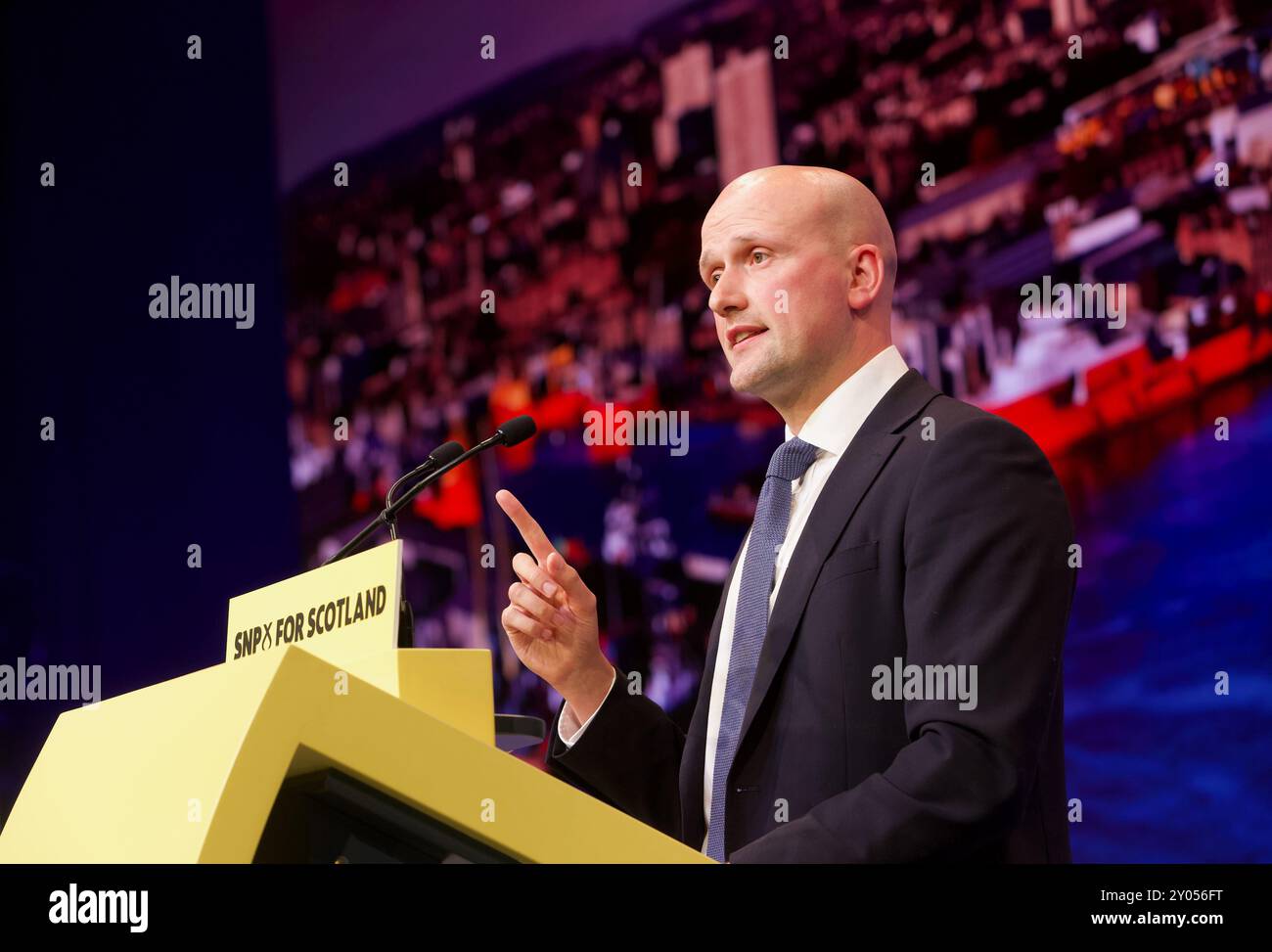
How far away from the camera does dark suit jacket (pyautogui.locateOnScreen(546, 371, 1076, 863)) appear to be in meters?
1.33

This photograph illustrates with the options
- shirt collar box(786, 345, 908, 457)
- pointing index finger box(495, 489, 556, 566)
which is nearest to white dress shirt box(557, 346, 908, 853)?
shirt collar box(786, 345, 908, 457)

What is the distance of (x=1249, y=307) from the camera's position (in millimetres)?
3357

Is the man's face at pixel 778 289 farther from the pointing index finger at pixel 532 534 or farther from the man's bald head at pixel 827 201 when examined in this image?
the pointing index finger at pixel 532 534

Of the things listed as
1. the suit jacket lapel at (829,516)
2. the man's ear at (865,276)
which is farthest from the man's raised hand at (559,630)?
the man's ear at (865,276)

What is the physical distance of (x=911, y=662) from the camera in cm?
148

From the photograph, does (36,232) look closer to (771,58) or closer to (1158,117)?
(771,58)

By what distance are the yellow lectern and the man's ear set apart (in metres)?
1.12

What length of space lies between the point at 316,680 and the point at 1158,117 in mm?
3189

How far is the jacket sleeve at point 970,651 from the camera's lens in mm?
1296

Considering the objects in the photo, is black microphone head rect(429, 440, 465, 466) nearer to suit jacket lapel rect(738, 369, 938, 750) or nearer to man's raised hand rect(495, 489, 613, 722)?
man's raised hand rect(495, 489, 613, 722)

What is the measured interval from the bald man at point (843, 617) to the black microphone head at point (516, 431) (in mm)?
240

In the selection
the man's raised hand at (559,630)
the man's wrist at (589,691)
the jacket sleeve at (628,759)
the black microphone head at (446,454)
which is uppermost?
the black microphone head at (446,454)
